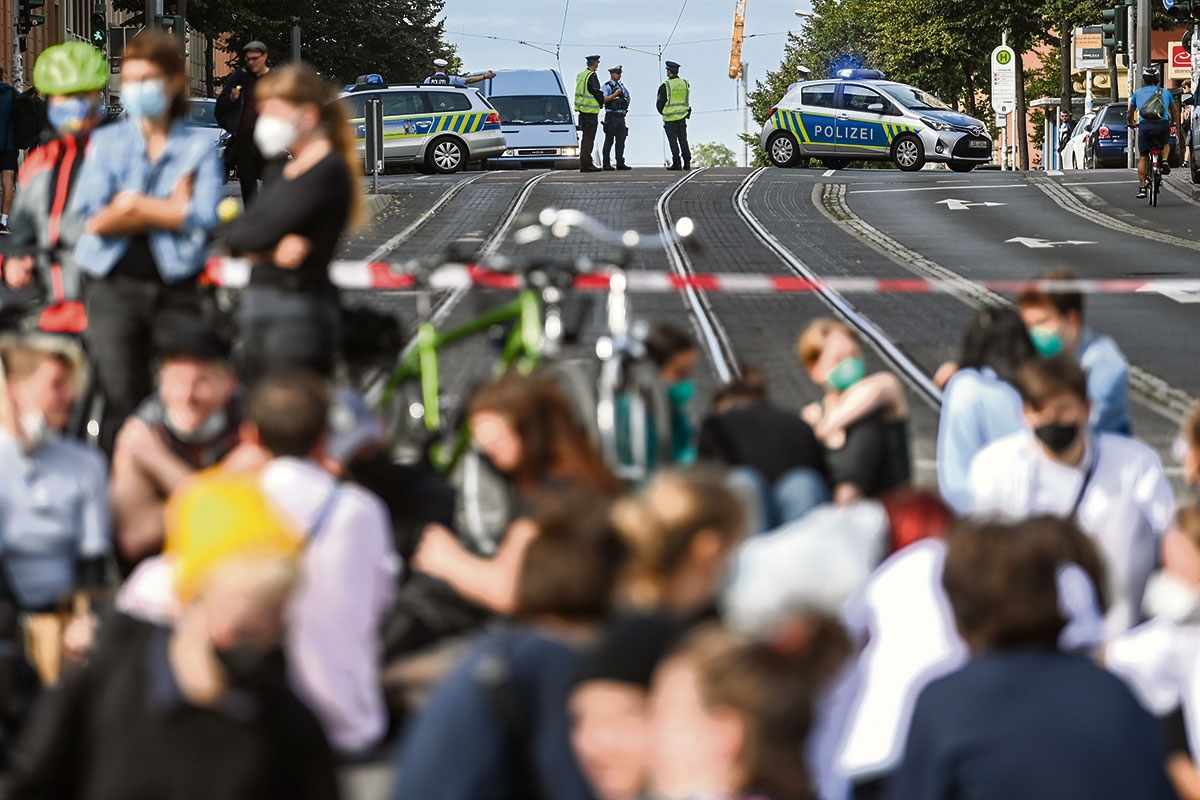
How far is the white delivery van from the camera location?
42656 millimetres

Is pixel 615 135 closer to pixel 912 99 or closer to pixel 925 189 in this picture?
pixel 912 99

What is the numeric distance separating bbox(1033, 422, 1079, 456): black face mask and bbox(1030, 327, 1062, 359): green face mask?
1.45 metres

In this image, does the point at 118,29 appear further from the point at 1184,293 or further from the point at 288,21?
the point at 288,21

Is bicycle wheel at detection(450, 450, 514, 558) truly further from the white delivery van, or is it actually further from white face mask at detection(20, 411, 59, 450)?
the white delivery van

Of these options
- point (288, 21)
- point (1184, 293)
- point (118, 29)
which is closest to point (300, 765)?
point (1184, 293)

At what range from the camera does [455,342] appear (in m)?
7.86

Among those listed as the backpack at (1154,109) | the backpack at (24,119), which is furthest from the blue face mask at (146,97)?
the backpack at (1154,109)

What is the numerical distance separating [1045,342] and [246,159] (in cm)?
1434

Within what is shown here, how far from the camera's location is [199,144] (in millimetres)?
7883

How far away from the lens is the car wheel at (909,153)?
3919cm

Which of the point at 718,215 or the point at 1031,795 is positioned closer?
the point at 1031,795

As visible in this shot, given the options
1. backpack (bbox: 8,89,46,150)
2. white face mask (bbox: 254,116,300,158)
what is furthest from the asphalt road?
Answer: backpack (bbox: 8,89,46,150)

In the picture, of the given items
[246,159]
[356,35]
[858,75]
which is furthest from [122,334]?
[356,35]

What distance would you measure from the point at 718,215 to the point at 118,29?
871 cm
